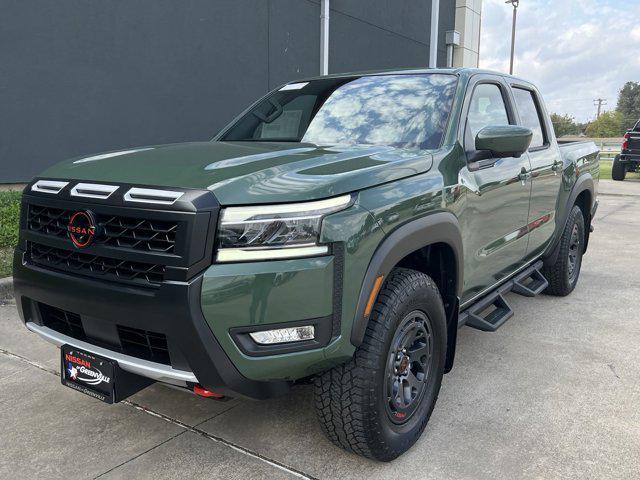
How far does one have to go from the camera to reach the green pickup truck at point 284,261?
2092 mm

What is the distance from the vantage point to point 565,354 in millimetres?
3969

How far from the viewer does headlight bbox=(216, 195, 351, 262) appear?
211cm

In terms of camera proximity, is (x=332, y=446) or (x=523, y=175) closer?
(x=332, y=446)

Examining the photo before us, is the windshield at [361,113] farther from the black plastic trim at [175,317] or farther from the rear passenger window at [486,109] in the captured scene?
the black plastic trim at [175,317]

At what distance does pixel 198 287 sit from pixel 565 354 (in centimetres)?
295

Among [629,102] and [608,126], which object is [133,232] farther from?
[629,102]

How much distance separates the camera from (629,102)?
9388 centimetres

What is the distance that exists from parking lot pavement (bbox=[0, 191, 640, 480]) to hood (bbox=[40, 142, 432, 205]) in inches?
51.1

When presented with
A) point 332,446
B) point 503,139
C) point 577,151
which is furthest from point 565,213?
point 332,446

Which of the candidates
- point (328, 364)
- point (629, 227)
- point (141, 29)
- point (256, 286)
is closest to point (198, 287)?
point (256, 286)

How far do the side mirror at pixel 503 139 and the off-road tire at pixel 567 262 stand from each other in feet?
7.08

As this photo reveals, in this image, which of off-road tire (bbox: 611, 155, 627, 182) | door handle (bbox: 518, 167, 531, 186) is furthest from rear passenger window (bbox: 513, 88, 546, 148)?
off-road tire (bbox: 611, 155, 627, 182)

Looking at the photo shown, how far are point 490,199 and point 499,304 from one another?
913 millimetres

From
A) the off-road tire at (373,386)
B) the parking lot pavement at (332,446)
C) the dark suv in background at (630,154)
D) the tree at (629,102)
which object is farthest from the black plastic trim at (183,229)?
the tree at (629,102)
